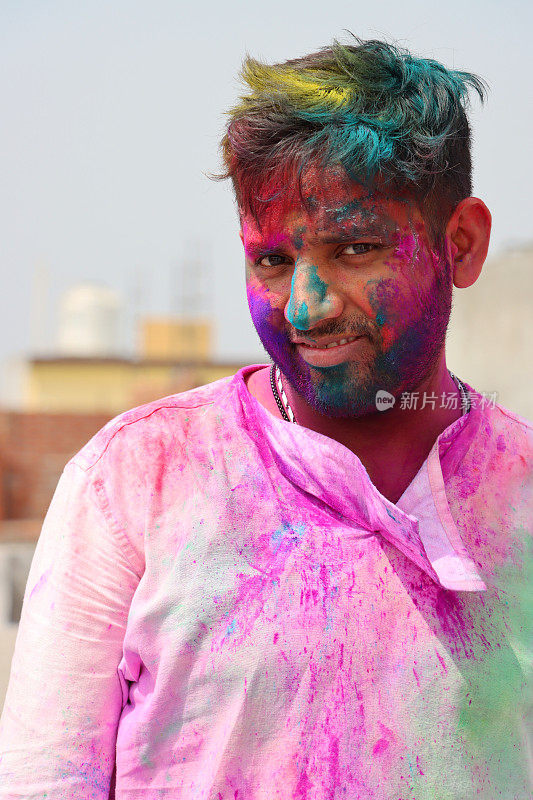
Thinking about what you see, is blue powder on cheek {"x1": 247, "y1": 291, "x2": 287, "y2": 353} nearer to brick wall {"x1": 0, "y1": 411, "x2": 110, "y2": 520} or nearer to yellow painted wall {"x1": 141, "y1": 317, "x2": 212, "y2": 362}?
brick wall {"x1": 0, "y1": 411, "x2": 110, "y2": 520}

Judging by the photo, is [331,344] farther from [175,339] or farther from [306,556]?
[175,339]

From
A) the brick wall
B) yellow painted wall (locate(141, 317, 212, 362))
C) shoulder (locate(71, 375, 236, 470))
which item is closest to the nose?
shoulder (locate(71, 375, 236, 470))

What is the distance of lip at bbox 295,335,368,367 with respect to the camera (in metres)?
1.50

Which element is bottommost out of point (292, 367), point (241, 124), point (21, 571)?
point (21, 571)

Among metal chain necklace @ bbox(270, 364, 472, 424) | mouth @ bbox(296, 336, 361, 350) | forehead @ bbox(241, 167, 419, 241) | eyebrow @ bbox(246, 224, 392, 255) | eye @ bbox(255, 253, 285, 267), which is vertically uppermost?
forehead @ bbox(241, 167, 419, 241)

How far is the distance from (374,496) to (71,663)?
21.3 inches

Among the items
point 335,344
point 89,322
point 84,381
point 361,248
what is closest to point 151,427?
point 335,344

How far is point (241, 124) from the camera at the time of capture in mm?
1539

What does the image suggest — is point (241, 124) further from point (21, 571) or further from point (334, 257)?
point (21, 571)

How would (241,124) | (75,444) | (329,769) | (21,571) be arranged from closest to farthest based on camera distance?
(329,769)
(241,124)
(21,571)
(75,444)

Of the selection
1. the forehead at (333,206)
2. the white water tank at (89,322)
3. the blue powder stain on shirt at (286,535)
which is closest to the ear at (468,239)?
the forehead at (333,206)

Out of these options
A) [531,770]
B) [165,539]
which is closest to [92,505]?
[165,539]

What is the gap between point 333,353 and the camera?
1502 millimetres

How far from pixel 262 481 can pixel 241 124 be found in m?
0.59
